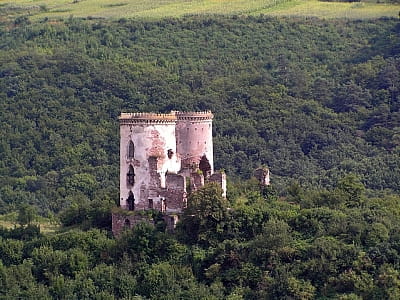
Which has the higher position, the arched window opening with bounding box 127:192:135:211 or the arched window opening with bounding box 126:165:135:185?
the arched window opening with bounding box 126:165:135:185

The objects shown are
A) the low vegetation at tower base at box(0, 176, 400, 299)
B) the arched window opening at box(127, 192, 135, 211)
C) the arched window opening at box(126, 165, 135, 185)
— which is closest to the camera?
the low vegetation at tower base at box(0, 176, 400, 299)

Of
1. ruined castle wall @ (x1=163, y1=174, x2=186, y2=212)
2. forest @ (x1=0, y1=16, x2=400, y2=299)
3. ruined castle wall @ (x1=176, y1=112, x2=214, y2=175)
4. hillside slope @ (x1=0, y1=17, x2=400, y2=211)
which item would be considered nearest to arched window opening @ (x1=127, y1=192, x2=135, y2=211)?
ruined castle wall @ (x1=163, y1=174, x2=186, y2=212)

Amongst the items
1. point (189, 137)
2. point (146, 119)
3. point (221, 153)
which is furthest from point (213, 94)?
point (146, 119)

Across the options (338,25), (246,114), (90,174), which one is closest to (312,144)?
(246,114)

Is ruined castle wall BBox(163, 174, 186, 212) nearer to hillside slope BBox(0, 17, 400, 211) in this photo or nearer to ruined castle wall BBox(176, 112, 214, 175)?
ruined castle wall BBox(176, 112, 214, 175)

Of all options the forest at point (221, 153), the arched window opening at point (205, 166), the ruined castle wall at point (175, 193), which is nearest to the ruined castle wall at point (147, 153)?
the ruined castle wall at point (175, 193)

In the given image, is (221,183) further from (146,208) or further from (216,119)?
(216,119)
